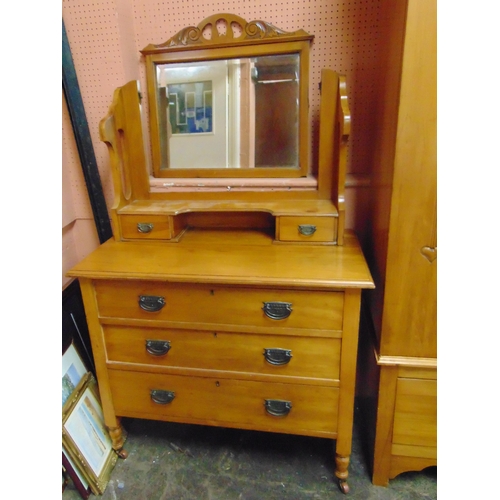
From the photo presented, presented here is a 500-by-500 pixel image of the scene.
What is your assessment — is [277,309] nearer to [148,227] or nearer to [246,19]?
[148,227]

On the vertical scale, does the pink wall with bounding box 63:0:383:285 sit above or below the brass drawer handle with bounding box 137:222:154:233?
above

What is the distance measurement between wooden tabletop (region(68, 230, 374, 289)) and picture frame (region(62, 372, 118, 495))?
1.92ft

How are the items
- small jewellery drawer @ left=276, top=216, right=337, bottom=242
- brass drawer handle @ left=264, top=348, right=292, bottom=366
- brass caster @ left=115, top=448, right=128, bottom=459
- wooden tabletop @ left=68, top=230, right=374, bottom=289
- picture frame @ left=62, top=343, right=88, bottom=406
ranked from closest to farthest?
wooden tabletop @ left=68, top=230, right=374, bottom=289 < brass drawer handle @ left=264, top=348, right=292, bottom=366 < small jewellery drawer @ left=276, top=216, right=337, bottom=242 < picture frame @ left=62, top=343, right=88, bottom=406 < brass caster @ left=115, top=448, right=128, bottom=459

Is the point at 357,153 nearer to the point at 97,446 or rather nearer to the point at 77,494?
the point at 97,446

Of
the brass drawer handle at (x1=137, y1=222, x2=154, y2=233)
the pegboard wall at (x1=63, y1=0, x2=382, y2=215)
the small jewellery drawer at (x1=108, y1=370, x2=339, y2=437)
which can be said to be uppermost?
the pegboard wall at (x1=63, y1=0, x2=382, y2=215)

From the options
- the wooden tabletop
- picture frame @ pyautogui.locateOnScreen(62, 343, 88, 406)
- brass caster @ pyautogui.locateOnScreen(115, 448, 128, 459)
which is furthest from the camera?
brass caster @ pyautogui.locateOnScreen(115, 448, 128, 459)

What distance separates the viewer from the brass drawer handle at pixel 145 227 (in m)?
1.39

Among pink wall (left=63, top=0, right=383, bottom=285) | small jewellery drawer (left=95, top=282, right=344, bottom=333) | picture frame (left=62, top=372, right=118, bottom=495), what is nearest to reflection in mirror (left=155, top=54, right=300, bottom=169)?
pink wall (left=63, top=0, right=383, bottom=285)

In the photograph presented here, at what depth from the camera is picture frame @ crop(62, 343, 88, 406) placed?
1396 mm

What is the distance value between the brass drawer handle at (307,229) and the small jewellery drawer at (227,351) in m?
0.39

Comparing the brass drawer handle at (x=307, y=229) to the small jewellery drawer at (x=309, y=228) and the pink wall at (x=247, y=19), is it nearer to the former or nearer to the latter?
the small jewellery drawer at (x=309, y=228)

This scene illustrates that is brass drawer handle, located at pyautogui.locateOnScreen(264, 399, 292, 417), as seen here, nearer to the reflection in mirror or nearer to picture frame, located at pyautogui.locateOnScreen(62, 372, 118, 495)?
picture frame, located at pyautogui.locateOnScreen(62, 372, 118, 495)

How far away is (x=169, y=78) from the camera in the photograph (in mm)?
1470

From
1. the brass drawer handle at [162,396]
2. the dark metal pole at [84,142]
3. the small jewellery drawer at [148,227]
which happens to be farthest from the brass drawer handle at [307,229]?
the dark metal pole at [84,142]
